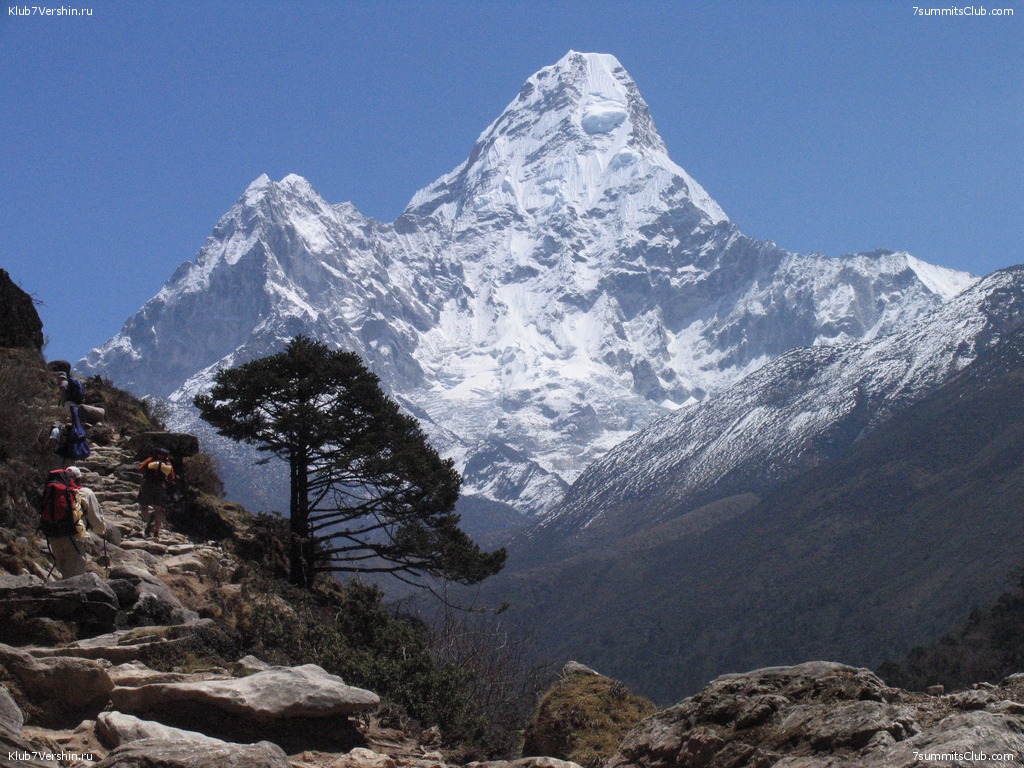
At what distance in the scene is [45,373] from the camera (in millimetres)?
29016

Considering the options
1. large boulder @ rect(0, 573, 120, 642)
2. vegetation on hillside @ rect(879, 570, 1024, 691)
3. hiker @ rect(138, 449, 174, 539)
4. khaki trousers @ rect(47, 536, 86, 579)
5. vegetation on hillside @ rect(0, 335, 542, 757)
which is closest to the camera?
large boulder @ rect(0, 573, 120, 642)

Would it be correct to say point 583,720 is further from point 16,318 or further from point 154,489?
point 16,318

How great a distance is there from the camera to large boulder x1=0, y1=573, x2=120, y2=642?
12742 mm

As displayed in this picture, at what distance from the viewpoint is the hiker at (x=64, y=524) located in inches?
584

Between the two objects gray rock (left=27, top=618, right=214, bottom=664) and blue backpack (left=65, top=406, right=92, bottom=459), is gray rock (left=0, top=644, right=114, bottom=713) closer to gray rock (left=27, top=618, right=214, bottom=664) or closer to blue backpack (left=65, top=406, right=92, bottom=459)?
gray rock (left=27, top=618, right=214, bottom=664)

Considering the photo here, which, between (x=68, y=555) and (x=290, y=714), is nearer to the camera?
(x=290, y=714)

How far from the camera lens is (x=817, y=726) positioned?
9.25 metres

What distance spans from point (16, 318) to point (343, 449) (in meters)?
11.2

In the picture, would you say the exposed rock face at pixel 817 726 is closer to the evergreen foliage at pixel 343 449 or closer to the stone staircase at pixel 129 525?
the stone staircase at pixel 129 525

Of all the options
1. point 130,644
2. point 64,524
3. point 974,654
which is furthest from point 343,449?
point 974,654

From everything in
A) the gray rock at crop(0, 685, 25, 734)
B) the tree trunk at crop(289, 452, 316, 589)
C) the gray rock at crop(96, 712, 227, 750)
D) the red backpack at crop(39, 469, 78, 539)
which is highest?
the tree trunk at crop(289, 452, 316, 589)

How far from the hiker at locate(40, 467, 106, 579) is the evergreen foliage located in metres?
10.9

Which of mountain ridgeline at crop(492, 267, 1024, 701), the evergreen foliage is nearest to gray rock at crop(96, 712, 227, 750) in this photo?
the evergreen foliage

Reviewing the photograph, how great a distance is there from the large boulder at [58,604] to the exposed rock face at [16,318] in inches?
774
